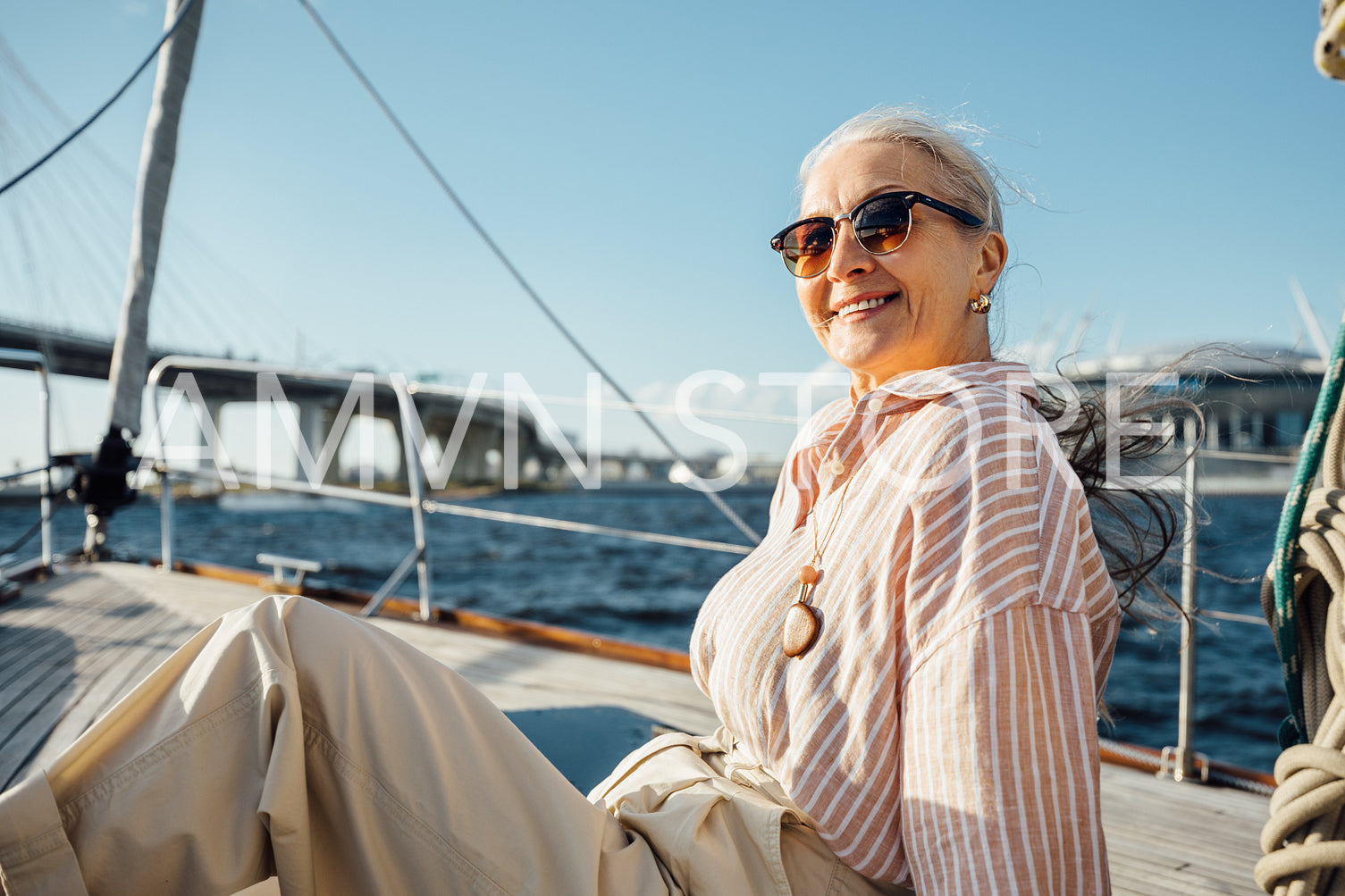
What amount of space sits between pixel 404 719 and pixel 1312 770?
30.2 inches

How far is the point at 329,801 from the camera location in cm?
72

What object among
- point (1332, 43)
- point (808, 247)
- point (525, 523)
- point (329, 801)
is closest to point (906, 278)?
point (808, 247)

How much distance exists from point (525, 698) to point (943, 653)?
1614 millimetres

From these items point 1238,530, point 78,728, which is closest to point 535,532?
point 1238,530

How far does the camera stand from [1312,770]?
0.69 metres

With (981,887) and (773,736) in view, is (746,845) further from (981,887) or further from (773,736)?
(981,887)

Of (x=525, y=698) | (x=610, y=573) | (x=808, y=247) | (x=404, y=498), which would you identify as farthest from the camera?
(x=610, y=573)

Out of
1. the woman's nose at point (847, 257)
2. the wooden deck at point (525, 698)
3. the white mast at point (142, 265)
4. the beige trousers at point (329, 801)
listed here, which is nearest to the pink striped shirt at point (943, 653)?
the beige trousers at point (329, 801)

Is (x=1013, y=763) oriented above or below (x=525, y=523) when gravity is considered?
above

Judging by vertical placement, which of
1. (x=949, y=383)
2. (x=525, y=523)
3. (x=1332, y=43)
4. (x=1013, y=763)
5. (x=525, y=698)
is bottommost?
(x=525, y=698)

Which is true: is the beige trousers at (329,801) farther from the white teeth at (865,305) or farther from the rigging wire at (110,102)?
the rigging wire at (110,102)

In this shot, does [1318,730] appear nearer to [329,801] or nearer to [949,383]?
[949,383]

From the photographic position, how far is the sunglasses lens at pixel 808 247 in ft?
3.63

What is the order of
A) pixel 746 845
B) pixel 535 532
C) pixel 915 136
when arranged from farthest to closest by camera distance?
pixel 535 532
pixel 915 136
pixel 746 845
